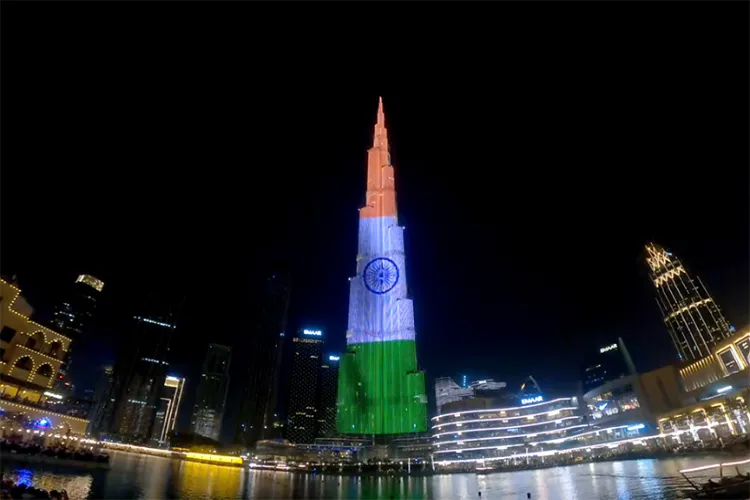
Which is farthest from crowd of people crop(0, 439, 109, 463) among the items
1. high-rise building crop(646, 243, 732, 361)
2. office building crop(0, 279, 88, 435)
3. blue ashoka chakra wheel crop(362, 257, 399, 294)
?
high-rise building crop(646, 243, 732, 361)

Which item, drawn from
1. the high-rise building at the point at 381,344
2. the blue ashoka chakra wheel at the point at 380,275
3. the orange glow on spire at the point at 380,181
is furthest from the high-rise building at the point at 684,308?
the orange glow on spire at the point at 380,181

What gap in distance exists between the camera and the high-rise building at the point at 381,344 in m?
47.8

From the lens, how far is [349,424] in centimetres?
4900

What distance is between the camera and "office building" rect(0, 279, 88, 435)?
39.7 metres

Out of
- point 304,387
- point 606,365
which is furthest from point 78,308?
point 606,365

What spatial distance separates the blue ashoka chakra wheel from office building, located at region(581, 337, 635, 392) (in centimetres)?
12849

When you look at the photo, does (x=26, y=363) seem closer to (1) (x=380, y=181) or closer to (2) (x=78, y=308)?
(1) (x=380, y=181)

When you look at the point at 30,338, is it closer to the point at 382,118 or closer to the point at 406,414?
the point at 406,414

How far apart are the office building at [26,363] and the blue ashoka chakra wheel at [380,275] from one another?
35099 millimetres

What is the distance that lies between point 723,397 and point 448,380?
8679 centimetres

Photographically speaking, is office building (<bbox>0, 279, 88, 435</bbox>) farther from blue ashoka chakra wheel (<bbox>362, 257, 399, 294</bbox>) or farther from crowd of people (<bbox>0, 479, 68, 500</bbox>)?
blue ashoka chakra wheel (<bbox>362, 257, 399, 294</bbox>)

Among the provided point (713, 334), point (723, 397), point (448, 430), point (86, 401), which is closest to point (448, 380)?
point (448, 430)

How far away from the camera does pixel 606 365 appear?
500ft

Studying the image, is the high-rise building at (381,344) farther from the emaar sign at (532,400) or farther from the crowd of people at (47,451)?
the emaar sign at (532,400)
